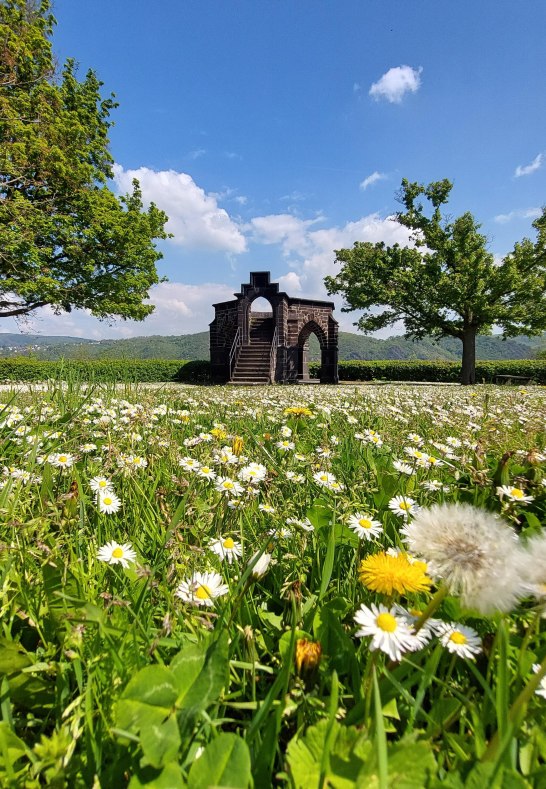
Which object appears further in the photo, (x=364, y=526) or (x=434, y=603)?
(x=364, y=526)

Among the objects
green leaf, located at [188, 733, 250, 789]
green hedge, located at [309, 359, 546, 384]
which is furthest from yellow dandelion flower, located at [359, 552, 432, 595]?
green hedge, located at [309, 359, 546, 384]

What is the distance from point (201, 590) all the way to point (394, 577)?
55 cm

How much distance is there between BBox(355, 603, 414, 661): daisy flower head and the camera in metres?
0.76

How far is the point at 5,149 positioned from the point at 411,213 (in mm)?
24186

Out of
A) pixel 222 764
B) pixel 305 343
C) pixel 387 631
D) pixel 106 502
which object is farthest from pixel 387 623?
pixel 305 343

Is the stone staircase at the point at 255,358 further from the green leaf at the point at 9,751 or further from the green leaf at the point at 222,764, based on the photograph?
the green leaf at the point at 222,764

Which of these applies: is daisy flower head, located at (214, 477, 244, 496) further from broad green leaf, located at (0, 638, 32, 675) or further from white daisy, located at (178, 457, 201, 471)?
broad green leaf, located at (0, 638, 32, 675)

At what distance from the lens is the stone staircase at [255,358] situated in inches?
888

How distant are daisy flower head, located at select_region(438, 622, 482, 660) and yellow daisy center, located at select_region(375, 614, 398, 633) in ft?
0.54

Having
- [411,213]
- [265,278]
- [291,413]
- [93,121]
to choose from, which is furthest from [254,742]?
[411,213]

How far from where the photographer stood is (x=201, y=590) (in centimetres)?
109

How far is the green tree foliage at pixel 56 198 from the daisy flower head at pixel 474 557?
20487 mm

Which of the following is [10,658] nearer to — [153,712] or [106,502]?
[153,712]

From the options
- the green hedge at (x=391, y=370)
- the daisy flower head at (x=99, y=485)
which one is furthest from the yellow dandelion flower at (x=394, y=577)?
the green hedge at (x=391, y=370)
